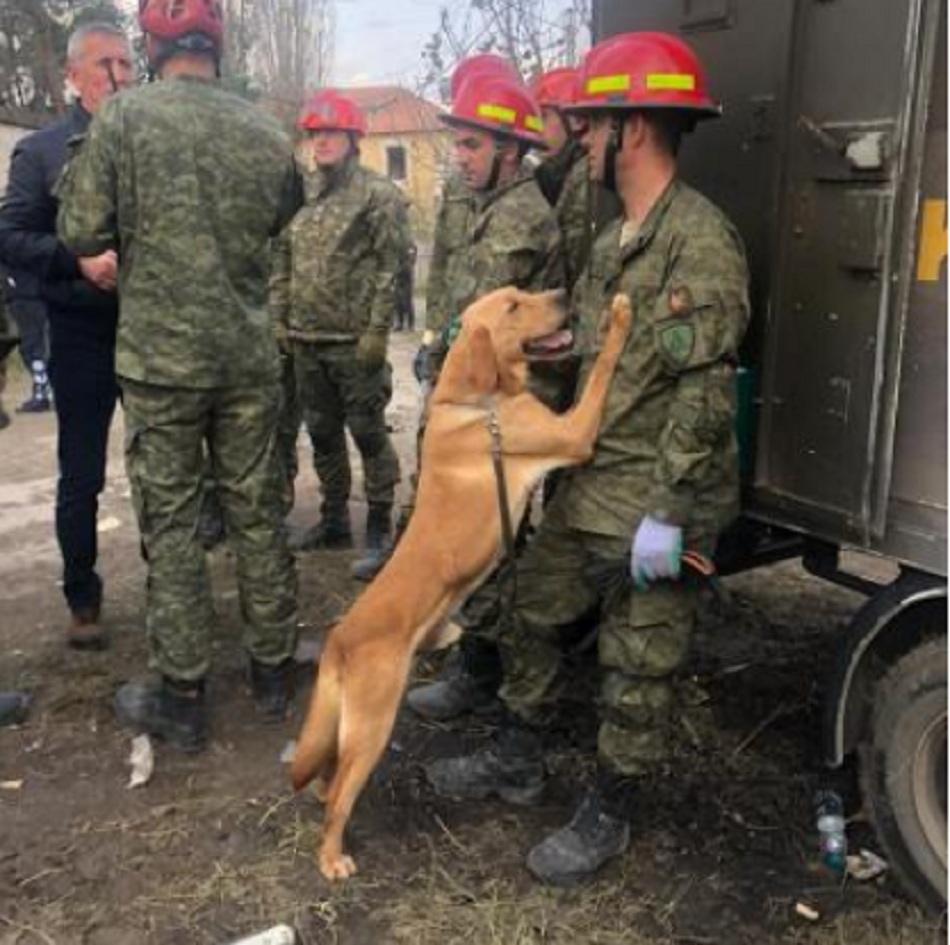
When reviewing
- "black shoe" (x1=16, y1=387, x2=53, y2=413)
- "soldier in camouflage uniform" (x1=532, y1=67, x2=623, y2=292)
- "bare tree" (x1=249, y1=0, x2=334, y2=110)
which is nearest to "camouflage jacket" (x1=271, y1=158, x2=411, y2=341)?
"soldier in camouflage uniform" (x1=532, y1=67, x2=623, y2=292)

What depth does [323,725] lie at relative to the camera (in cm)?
311

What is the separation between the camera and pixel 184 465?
3.67 metres

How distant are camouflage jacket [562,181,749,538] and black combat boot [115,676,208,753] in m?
1.61

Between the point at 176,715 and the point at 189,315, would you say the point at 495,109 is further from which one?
the point at 176,715

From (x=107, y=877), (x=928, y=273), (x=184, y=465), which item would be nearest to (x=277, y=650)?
(x=184, y=465)

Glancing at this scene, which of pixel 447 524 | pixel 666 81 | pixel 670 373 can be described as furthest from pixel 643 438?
pixel 666 81

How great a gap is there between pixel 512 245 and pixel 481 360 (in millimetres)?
893

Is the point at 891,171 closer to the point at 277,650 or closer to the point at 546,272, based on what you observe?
the point at 546,272

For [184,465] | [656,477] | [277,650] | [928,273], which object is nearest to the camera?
[928,273]

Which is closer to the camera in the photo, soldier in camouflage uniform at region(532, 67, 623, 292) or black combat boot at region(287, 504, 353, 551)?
soldier in camouflage uniform at region(532, 67, 623, 292)

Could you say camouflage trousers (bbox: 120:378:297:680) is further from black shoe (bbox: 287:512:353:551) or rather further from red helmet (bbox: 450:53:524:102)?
black shoe (bbox: 287:512:353:551)

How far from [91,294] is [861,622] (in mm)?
3076

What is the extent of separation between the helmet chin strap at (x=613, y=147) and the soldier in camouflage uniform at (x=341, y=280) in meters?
2.60

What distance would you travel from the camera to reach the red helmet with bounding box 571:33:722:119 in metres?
2.79
